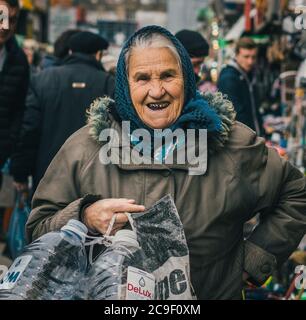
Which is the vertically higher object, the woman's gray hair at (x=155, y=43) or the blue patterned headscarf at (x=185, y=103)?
the woman's gray hair at (x=155, y=43)

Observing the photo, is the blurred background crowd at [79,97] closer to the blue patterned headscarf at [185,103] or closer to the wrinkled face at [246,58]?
the wrinkled face at [246,58]

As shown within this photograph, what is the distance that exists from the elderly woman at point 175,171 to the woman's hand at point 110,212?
0.11 metres

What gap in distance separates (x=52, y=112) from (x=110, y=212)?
153 inches

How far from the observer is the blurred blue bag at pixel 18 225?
24.5 feet

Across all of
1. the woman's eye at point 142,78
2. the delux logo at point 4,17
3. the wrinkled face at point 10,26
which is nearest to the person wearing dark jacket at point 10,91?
the wrinkled face at point 10,26

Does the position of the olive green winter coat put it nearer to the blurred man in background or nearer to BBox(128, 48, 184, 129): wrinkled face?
BBox(128, 48, 184, 129): wrinkled face

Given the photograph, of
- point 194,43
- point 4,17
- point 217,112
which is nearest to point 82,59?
point 194,43

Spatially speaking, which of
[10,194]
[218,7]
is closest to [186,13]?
[218,7]

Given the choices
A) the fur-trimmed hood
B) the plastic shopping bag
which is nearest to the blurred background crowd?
the fur-trimmed hood

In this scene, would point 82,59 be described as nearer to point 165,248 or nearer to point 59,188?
point 59,188

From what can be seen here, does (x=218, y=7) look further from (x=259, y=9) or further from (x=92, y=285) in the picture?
(x=92, y=285)

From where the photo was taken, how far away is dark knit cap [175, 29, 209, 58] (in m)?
7.11

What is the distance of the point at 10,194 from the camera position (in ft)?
27.8

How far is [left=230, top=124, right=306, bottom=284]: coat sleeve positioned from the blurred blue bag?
13.4ft
